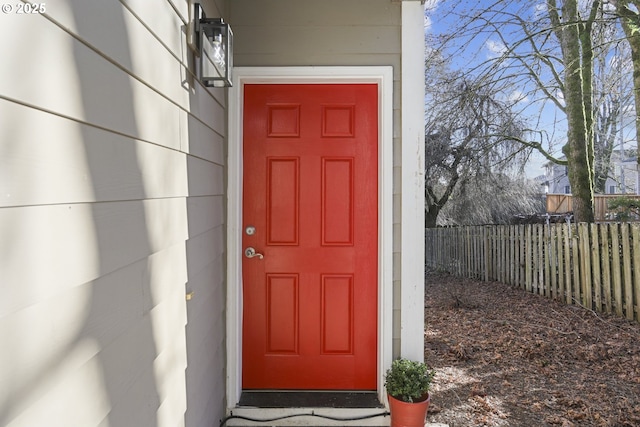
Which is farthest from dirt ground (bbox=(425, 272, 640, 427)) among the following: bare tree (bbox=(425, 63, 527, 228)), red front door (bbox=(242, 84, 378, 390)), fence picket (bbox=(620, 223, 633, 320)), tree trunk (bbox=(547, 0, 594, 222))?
bare tree (bbox=(425, 63, 527, 228))

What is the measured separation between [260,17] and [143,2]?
1.24 metres

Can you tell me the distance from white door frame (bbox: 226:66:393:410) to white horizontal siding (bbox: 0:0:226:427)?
1.99ft

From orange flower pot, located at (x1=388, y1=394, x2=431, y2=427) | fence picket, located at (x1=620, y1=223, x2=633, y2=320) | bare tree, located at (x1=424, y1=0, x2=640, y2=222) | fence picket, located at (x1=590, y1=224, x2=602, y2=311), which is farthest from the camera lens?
bare tree, located at (x1=424, y1=0, x2=640, y2=222)

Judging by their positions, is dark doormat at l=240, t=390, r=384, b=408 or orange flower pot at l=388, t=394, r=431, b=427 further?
dark doormat at l=240, t=390, r=384, b=408

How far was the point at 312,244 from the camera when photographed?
2359 mm

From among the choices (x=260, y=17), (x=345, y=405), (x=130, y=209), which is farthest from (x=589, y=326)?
(x=130, y=209)

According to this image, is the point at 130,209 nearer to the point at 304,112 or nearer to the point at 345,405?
the point at 304,112

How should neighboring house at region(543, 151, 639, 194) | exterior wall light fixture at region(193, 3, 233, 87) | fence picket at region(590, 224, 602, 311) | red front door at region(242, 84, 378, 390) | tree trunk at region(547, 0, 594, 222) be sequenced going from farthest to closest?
1. neighboring house at region(543, 151, 639, 194)
2. tree trunk at region(547, 0, 594, 222)
3. fence picket at region(590, 224, 602, 311)
4. red front door at region(242, 84, 378, 390)
5. exterior wall light fixture at region(193, 3, 233, 87)

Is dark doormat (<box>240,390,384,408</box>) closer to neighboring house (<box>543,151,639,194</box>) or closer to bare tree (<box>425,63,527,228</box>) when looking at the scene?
bare tree (<box>425,63,527,228</box>)

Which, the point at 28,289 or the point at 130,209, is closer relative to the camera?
the point at 28,289

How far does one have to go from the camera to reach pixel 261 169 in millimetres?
2373

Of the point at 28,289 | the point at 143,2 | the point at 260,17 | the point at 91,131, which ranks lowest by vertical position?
the point at 28,289

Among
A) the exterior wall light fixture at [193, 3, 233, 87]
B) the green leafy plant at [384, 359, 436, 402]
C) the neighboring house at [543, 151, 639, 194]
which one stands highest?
the neighboring house at [543, 151, 639, 194]

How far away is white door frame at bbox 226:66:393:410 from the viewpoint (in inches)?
87.3
